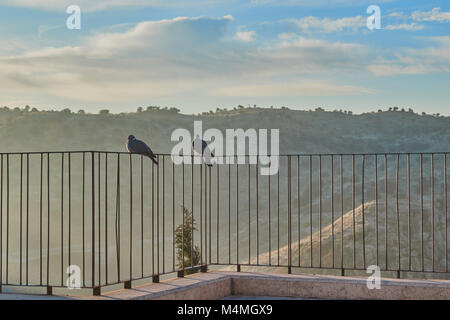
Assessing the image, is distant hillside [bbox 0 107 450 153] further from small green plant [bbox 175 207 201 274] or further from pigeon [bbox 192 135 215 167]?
pigeon [bbox 192 135 215 167]

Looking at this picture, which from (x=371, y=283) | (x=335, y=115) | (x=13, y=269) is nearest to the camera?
(x=371, y=283)

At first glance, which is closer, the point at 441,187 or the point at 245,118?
the point at 441,187

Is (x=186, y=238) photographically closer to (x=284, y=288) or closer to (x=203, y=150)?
(x=203, y=150)

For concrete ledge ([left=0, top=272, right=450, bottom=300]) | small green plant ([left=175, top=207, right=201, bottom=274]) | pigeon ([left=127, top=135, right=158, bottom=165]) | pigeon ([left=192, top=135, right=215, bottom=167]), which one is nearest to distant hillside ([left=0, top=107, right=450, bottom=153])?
small green plant ([left=175, top=207, right=201, bottom=274])

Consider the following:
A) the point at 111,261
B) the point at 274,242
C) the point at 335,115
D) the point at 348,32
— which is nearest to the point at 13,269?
the point at 111,261

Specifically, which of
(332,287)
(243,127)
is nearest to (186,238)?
(332,287)

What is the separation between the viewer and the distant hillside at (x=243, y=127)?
184 feet

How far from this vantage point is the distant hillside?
56094 millimetres

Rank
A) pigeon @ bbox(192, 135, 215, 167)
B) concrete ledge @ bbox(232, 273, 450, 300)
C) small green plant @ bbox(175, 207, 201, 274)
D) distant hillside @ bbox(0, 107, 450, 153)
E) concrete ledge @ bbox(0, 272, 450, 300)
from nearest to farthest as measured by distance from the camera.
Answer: concrete ledge @ bbox(0, 272, 450, 300), concrete ledge @ bbox(232, 273, 450, 300), pigeon @ bbox(192, 135, 215, 167), small green plant @ bbox(175, 207, 201, 274), distant hillside @ bbox(0, 107, 450, 153)

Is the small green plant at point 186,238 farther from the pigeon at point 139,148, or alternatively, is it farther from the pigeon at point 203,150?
Result: the pigeon at point 139,148

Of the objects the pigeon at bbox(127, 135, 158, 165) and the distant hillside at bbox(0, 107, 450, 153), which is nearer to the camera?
the pigeon at bbox(127, 135, 158, 165)

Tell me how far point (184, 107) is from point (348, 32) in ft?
106
